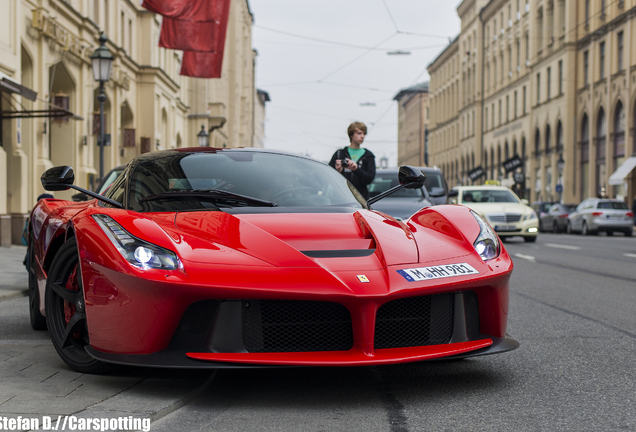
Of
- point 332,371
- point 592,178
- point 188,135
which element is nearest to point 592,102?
point 592,178

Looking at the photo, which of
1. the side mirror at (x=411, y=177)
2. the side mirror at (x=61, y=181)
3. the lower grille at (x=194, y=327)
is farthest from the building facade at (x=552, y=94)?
the lower grille at (x=194, y=327)

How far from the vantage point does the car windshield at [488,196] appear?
69.7 feet

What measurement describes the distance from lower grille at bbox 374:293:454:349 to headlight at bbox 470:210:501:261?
0.41 metres

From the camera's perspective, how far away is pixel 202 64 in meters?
22.6

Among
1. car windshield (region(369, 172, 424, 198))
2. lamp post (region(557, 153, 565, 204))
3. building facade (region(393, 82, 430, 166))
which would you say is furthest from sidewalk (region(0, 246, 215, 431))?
building facade (region(393, 82, 430, 166))

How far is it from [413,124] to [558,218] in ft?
270

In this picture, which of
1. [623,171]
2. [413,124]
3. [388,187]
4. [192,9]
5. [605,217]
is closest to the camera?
[388,187]

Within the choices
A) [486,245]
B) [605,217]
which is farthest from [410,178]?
[605,217]

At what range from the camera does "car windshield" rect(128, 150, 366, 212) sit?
4.47m

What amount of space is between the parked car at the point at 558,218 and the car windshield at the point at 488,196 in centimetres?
1359

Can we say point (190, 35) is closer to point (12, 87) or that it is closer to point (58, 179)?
point (12, 87)

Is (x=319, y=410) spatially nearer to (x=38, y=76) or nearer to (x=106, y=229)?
(x=106, y=229)

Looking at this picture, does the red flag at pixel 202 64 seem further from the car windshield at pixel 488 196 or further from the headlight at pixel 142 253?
the headlight at pixel 142 253

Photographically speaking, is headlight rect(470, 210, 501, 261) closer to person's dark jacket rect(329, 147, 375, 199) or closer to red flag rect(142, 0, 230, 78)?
person's dark jacket rect(329, 147, 375, 199)
